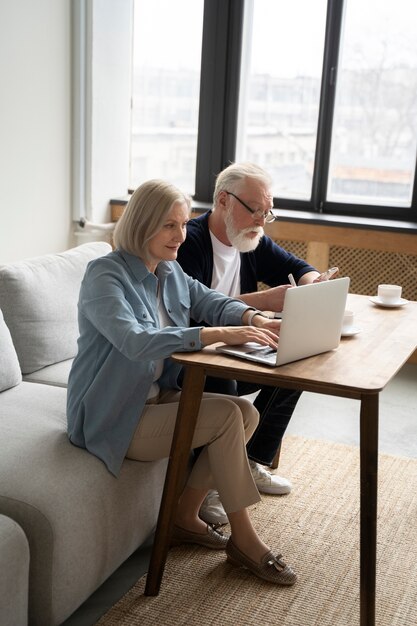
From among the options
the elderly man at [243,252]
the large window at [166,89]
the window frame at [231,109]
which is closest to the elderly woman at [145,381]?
the elderly man at [243,252]

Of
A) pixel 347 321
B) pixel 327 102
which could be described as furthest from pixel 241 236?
pixel 327 102

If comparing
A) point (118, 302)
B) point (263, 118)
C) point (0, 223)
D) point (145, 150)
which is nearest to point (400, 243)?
point (263, 118)

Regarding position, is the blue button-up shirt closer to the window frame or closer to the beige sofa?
the beige sofa

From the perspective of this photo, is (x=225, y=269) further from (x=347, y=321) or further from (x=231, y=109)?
(x=231, y=109)

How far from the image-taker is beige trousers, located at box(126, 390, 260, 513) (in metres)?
2.04

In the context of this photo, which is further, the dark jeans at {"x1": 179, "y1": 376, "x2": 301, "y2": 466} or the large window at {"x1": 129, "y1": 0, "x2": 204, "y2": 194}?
the large window at {"x1": 129, "y1": 0, "x2": 204, "y2": 194}

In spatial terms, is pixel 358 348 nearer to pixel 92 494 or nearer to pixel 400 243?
pixel 92 494

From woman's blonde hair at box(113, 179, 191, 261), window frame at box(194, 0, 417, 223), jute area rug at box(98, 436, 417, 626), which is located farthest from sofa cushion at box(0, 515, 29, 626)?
window frame at box(194, 0, 417, 223)

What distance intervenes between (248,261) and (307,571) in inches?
41.0

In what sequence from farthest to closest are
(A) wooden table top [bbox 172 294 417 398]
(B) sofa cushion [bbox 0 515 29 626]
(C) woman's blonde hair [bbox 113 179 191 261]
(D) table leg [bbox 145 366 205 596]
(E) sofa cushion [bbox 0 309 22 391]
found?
(E) sofa cushion [bbox 0 309 22 391], (C) woman's blonde hair [bbox 113 179 191 261], (D) table leg [bbox 145 366 205 596], (A) wooden table top [bbox 172 294 417 398], (B) sofa cushion [bbox 0 515 29 626]

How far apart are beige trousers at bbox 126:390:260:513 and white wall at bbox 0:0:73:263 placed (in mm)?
2016

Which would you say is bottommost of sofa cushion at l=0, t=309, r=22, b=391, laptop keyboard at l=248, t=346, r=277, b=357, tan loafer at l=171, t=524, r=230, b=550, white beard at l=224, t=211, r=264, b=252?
tan loafer at l=171, t=524, r=230, b=550

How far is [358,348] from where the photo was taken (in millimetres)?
2078

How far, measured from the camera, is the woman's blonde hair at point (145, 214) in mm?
2039
